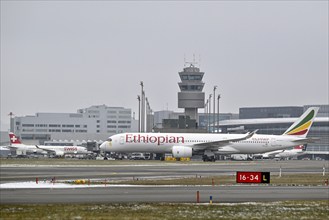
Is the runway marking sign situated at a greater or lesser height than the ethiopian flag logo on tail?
lesser

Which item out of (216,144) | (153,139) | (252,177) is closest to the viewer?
(252,177)

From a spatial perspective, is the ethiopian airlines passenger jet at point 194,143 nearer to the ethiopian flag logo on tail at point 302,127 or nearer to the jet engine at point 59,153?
the ethiopian flag logo on tail at point 302,127

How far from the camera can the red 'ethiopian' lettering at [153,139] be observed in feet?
357

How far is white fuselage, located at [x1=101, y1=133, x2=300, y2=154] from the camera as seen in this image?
109312 mm

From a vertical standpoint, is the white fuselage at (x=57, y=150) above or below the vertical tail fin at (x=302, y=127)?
below

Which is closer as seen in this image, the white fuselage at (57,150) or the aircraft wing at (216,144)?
the aircraft wing at (216,144)

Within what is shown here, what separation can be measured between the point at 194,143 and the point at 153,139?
22.0 feet

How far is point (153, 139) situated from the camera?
10912 centimetres

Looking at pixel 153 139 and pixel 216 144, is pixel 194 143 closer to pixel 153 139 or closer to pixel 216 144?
pixel 216 144

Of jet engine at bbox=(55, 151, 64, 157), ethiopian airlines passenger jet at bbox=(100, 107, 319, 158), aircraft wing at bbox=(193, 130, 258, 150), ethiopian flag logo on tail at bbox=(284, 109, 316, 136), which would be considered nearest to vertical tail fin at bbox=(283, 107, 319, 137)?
ethiopian flag logo on tail at bbox=(284, 109, 316, 136)

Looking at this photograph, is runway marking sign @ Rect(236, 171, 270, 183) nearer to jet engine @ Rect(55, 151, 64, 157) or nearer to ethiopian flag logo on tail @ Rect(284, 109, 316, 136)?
ethiopian flag logo on tail @ Rect(284, 109, 316, 136)

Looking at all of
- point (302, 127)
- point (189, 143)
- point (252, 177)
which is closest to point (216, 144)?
point (189, 143)

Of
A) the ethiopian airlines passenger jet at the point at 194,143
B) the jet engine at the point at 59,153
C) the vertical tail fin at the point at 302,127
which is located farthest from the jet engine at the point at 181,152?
the jet engine at the point at 59,153

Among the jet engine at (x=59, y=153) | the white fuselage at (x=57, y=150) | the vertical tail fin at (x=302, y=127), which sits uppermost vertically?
the vertical tail fin at (x=302, y=127)
